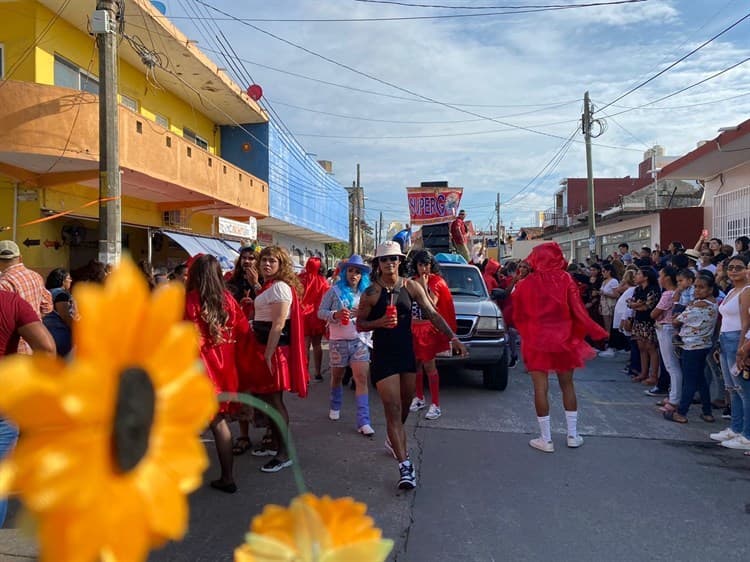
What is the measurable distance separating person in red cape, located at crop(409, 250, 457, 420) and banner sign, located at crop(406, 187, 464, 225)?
10475 mm

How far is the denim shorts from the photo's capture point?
18.4 ft

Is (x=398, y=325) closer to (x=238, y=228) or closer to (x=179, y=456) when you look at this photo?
(x=179, y=456)

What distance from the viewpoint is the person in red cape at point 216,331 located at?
12.3 feet

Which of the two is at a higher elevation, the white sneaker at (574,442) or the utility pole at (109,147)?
the utility pole at (109,147)

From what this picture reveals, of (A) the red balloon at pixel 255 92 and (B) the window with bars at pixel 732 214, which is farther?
(A) the red balloon at pixel 255 92

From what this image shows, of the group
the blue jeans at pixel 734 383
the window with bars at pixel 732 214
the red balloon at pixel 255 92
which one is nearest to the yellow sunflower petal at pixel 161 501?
the blue jeans at pixel 734 383

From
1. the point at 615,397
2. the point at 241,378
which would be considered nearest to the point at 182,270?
the point at 241,378

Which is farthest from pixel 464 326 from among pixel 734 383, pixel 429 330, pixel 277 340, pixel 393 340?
pixel 277 340

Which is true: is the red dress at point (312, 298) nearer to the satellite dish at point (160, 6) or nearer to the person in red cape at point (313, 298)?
the person in red cape at point (313, 298)

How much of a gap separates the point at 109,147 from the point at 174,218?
28.1ft

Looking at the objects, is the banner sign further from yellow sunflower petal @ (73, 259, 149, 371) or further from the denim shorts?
yellow sunflower petal @ (73, 259, 149, 371)

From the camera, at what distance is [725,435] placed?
17.0 ft

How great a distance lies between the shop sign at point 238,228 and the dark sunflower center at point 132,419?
52.2 ft

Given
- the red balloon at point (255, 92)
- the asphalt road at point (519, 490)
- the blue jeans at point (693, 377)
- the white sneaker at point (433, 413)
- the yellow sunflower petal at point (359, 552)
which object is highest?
the red balloon at point (255, 92)
